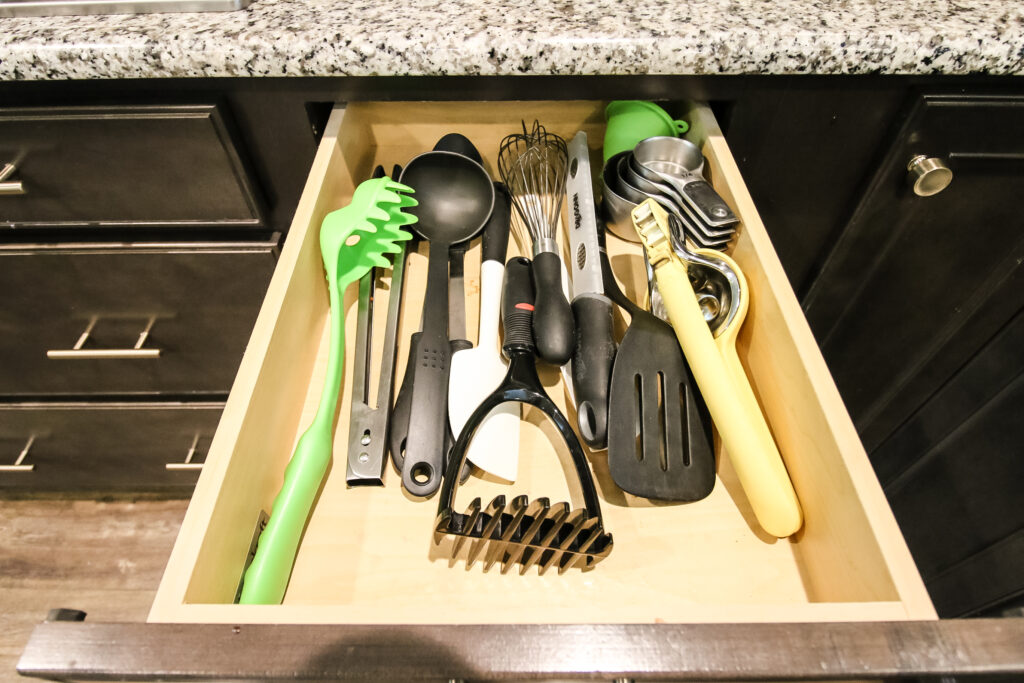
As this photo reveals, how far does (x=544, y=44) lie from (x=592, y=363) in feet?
0.91

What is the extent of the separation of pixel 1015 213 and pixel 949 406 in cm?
24

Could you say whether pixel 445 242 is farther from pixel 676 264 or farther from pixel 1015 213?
pixel 1015 213

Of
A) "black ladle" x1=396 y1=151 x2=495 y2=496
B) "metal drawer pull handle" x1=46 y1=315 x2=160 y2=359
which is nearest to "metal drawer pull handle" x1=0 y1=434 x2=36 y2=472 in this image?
"metal drawer pull handle" x1=46 y1=315 x2=160 y2=359

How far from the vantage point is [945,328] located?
72 cm

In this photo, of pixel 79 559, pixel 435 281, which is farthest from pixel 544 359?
pixel 79 559

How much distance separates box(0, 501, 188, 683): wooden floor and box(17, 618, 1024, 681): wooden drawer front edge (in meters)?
0.86

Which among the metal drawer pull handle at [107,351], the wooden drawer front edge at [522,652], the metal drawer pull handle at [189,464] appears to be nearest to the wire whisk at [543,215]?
the wooden drawer front edge at [522,652]

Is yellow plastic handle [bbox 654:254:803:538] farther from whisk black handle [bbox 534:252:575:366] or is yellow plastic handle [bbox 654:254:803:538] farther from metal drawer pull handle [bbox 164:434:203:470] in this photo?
metal drawer pull handle [bbox 164:434:203:470]

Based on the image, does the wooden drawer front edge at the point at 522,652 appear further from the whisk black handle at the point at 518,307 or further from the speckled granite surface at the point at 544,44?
the speckled granite surface at the point at 544,44

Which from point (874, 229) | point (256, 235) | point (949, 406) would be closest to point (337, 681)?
point (256, 235)

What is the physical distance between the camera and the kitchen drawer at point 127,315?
662 mm

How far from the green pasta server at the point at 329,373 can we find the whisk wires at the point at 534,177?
12 centimetres

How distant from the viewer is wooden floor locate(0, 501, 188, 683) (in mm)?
989

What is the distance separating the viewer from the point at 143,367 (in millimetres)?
803
